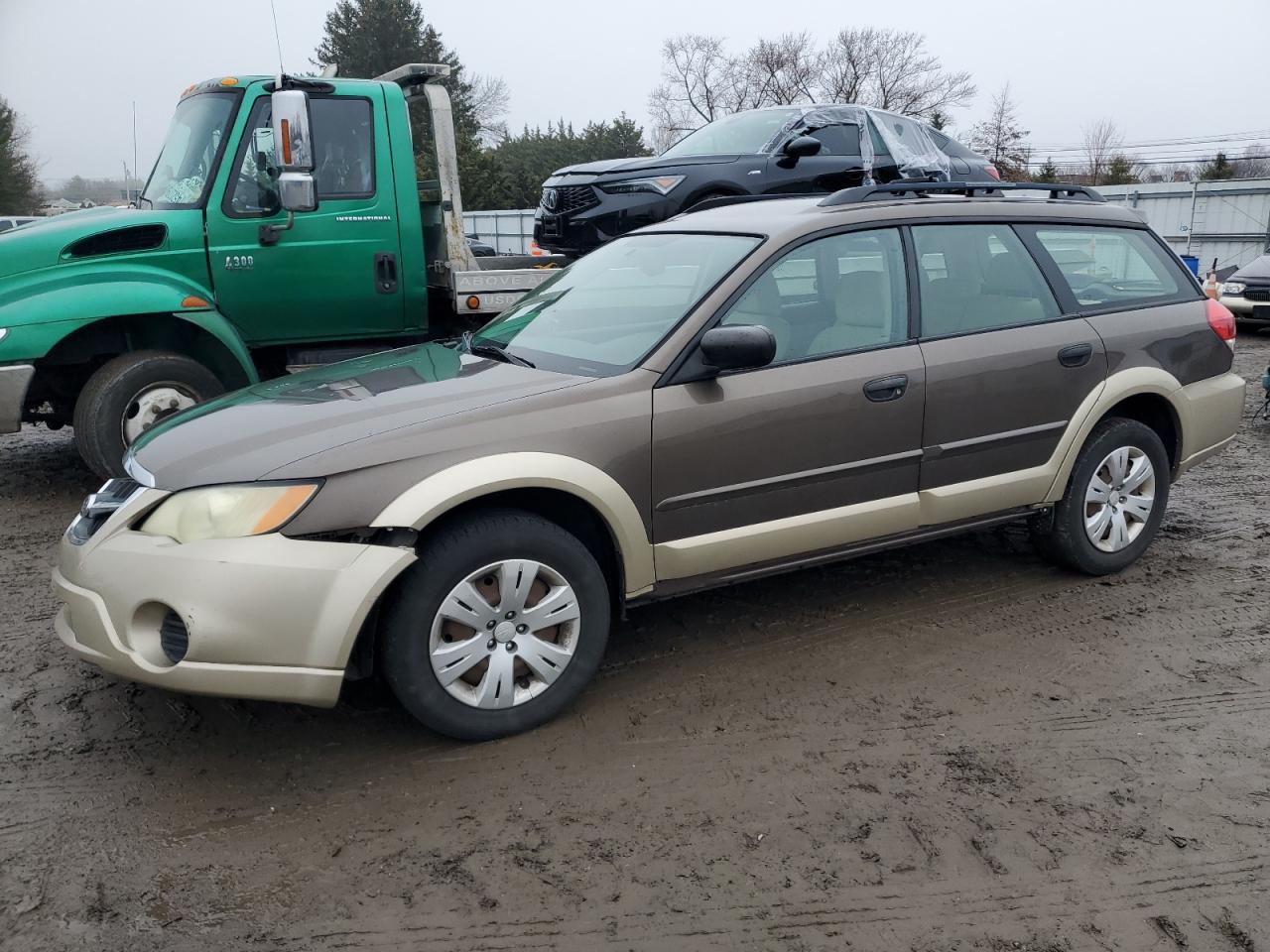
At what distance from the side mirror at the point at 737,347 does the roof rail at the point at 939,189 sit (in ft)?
3.13

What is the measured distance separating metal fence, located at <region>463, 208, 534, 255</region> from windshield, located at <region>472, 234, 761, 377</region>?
782 inches

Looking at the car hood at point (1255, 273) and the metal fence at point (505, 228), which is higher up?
the metal fence at point (505, 228)

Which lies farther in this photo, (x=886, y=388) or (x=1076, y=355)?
(x=1076, y=355)

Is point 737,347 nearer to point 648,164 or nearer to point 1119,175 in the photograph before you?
point 648,164

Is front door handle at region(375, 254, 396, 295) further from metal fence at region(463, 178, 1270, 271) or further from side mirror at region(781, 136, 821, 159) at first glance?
metal fence at region(463, 178, 1270, 271)

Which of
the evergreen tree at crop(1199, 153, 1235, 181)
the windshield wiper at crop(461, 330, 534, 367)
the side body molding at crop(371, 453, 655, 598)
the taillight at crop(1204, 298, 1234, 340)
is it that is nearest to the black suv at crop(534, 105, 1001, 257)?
the taillight at crop(1204, 298, 1234, 340)

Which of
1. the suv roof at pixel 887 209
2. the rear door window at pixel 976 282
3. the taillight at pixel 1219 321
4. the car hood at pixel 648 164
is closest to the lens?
the suv roof at pixel 887 209

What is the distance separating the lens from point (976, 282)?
14.7ft

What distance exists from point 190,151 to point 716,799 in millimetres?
5291

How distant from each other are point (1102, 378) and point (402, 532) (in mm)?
3164

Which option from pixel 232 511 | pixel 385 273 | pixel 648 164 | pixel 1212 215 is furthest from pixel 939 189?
pixel 1212 215

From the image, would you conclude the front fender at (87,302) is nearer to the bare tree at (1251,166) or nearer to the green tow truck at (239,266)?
the green tow truck at (239,266)

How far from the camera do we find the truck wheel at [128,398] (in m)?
5.89

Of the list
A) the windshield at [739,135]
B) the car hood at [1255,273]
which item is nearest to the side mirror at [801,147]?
the windshield at [739,135]
